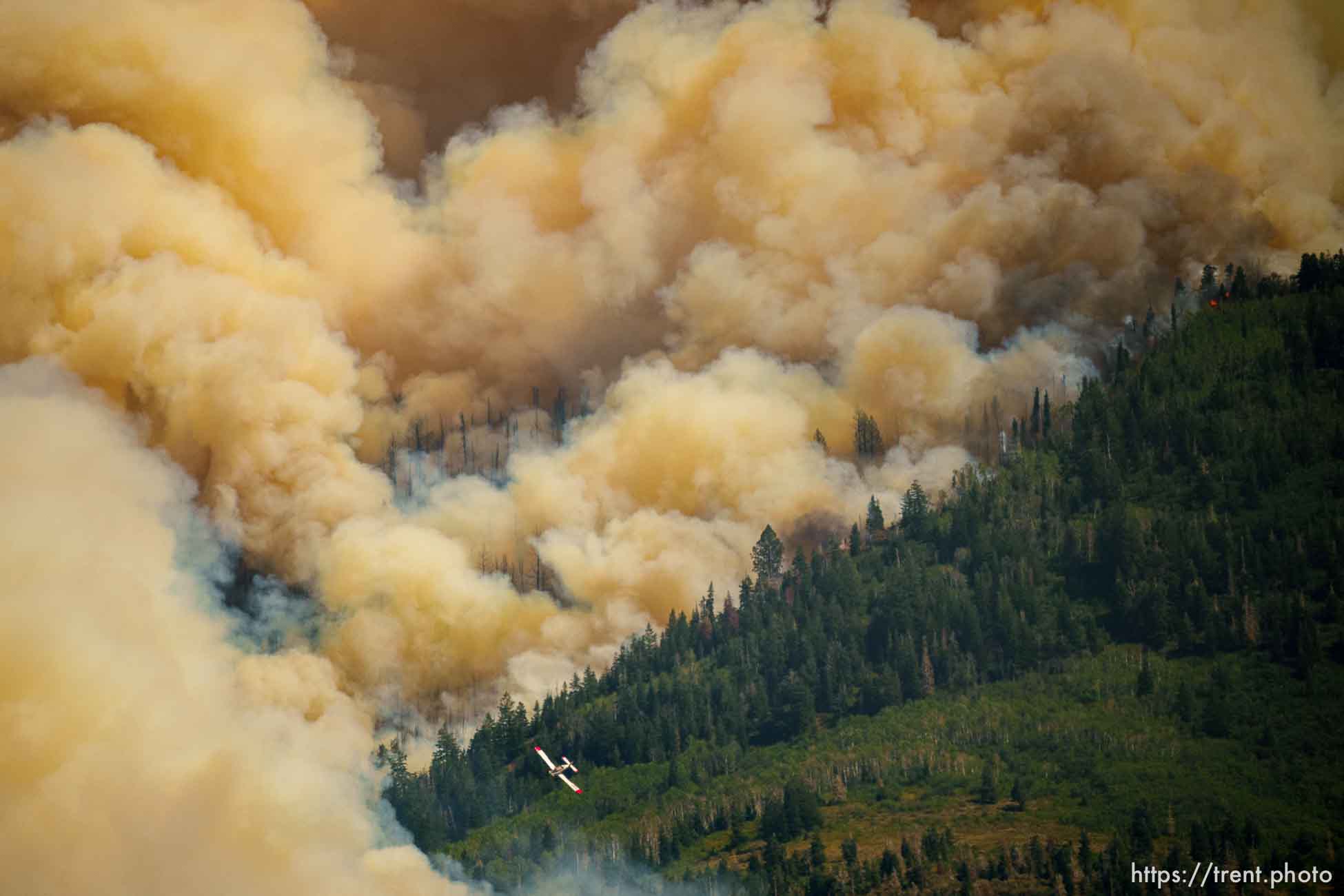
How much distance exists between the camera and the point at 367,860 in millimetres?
173250

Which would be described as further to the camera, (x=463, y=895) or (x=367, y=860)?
(x=463, y=895)

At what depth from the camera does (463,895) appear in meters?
189

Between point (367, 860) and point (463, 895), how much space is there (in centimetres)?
1817
